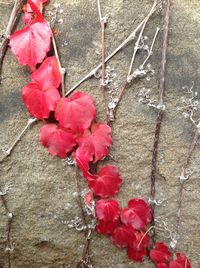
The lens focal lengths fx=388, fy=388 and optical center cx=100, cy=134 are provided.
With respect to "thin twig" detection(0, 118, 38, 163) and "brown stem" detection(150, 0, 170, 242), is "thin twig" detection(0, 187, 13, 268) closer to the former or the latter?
"thin twig" detection(0, 118, 38, 163)

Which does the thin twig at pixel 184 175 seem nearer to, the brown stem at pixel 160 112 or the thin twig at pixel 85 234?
the brown stem at pixel 160 112

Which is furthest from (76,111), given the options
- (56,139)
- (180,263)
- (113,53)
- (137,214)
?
(180,263)

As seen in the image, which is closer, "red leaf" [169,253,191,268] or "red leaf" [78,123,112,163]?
"red leaf" [78,123,112,163]

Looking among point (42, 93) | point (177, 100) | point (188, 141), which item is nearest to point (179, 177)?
point (188, 141)

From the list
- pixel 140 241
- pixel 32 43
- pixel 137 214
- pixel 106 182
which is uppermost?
pixel 32 43

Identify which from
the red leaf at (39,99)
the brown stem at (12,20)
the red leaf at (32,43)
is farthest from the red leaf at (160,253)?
the brown stem at (12,20)

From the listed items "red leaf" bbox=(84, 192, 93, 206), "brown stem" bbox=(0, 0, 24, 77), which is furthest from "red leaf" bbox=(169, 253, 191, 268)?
"brown stem" bbox=(0, 0, 24, 77)

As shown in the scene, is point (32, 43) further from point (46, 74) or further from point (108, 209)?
point (108, 209)
